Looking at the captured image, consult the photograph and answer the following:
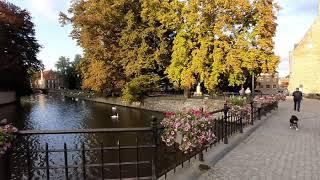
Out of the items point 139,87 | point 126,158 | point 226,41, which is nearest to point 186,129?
point 126,158

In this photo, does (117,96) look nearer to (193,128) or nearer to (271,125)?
(271,125)

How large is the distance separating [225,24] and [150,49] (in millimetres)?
10058

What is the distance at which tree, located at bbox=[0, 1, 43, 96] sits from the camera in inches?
1797

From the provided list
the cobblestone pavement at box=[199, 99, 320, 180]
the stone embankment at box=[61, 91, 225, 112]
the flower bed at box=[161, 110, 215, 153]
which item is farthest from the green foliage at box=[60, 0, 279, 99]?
the flower bed at box=[161, 110, 215, 153]

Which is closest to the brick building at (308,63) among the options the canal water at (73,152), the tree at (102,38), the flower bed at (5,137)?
the tree at (102,38)

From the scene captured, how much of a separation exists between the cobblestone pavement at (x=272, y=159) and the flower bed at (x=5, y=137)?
13.4ft

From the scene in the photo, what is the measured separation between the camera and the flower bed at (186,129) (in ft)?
24.5

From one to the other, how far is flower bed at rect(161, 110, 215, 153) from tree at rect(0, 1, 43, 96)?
4022cm

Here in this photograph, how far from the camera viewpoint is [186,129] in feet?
24.7

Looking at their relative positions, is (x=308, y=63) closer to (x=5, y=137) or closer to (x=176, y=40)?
(x=176, y=40)

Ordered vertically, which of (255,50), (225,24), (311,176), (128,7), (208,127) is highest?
→ (128,7)

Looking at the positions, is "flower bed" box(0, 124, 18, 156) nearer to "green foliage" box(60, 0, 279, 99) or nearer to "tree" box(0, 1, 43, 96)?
"green foliage" box(60, 0, 279, 99)

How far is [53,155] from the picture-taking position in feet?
52.3

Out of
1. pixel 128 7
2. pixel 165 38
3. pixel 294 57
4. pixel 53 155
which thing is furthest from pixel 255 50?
pixel 294 57
